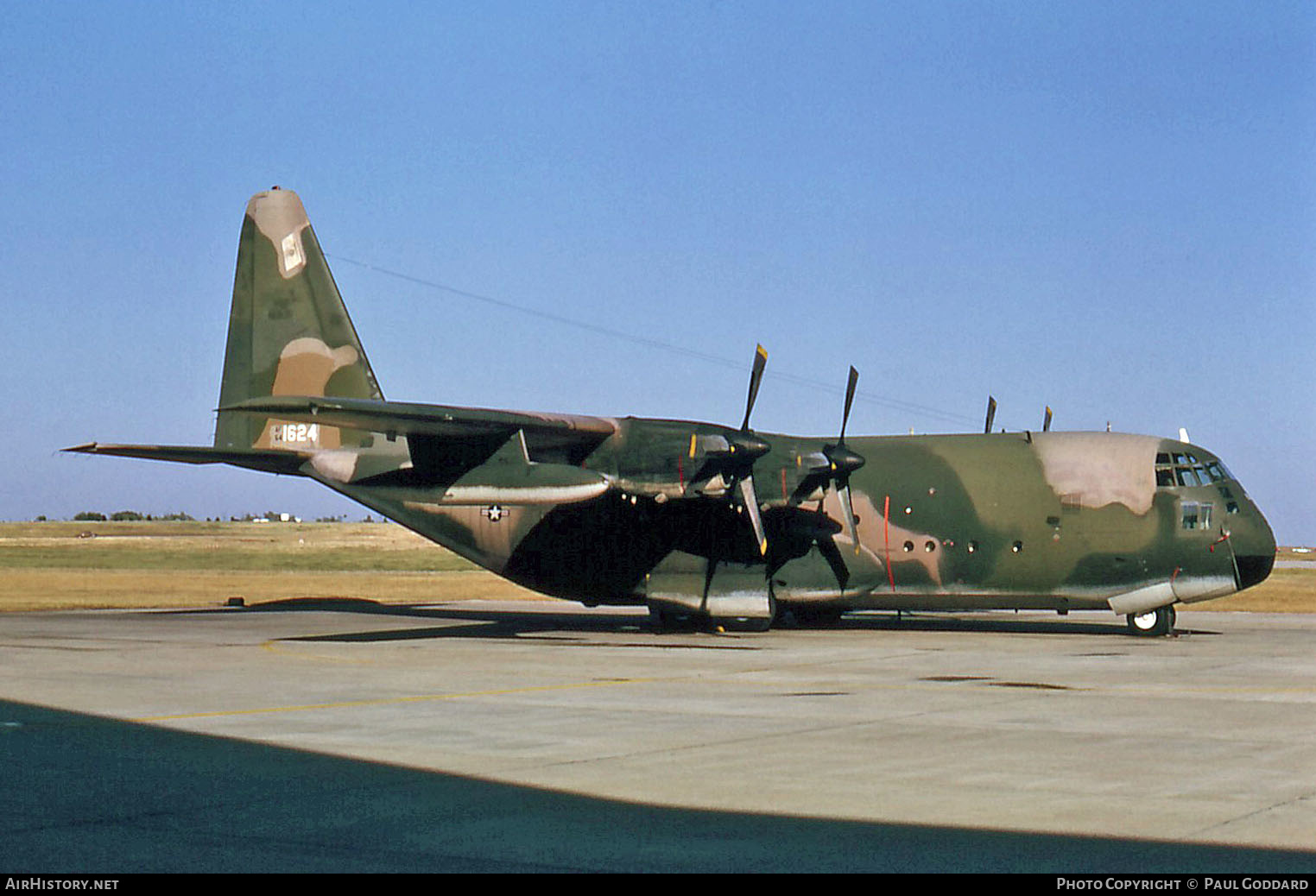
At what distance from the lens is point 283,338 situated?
111ft

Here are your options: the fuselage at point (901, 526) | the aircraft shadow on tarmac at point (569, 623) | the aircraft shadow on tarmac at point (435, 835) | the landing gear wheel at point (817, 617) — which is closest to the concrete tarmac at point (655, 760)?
the aircraft shadow on tarmac at point (435, 835)

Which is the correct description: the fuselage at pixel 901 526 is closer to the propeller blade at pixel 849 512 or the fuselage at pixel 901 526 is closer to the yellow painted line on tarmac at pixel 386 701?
the propeller blade at pixel 849 512

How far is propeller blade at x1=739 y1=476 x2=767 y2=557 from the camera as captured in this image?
28.4m

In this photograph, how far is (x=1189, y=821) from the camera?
9.62 metres

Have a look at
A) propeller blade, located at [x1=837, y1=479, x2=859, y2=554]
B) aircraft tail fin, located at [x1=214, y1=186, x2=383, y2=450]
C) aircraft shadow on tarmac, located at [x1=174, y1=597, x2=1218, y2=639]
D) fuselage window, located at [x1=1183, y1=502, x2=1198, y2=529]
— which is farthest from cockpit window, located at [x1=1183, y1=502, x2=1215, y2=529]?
aircraft tail fin, located at [x1=214, y1=186, x2=383, y2=450]

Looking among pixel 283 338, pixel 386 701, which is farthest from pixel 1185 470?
pixel 283 338

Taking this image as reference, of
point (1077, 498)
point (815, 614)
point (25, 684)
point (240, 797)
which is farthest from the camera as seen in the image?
point (815, 614)

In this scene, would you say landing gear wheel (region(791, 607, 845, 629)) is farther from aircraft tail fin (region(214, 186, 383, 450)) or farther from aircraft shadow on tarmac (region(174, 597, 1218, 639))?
aircraft tail fin (region(214, 186, 383, 450))

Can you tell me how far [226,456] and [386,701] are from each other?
15.0 meters

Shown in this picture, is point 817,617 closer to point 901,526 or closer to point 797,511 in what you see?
point 797,511

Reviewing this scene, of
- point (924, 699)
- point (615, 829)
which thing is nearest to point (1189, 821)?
point (615, 829)

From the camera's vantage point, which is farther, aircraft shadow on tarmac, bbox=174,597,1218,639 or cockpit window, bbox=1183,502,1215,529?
aircraft shadow on tarmac, bbox=174,597,1218,639
